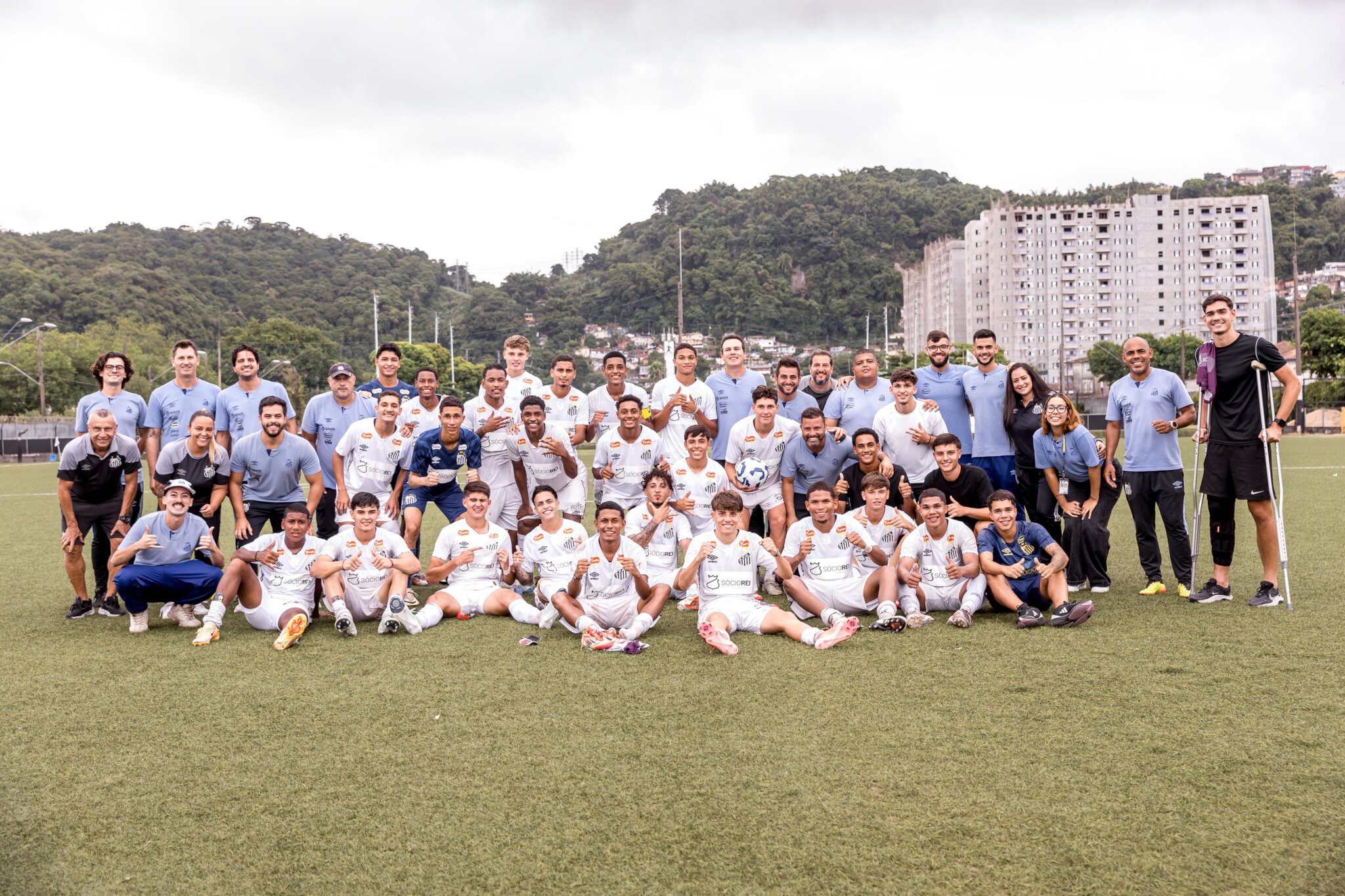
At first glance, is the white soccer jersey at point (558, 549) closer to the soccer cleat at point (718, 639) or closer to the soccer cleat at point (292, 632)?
the soccer cleat at point (718, 639)

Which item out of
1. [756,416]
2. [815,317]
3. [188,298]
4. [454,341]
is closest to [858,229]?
[815,317]

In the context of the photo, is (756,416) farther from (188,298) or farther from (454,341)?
(454,341)

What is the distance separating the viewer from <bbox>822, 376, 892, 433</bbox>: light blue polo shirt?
338 inches

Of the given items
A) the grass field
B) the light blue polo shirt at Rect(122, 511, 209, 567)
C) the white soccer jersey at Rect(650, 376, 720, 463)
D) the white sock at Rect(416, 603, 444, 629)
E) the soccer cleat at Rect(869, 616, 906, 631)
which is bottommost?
the grass field

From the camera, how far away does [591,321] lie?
11356 centimetres

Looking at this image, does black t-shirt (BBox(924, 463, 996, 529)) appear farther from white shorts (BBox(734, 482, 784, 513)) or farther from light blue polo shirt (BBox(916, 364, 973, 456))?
white shorts (BBox(734, 482, 784, 513))

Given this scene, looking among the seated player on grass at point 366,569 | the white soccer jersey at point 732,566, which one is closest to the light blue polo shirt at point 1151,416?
the white soccer jersey at point 732,566

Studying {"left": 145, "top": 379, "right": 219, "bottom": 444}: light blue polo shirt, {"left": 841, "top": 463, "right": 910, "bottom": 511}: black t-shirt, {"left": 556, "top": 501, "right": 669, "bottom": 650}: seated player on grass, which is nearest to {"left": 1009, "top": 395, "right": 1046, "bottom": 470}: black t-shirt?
{"left": 841, "top": 463, "right": 910, "bottom": 511}: black t-shirt

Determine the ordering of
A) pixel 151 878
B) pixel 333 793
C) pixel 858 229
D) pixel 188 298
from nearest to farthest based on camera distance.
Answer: pixel 151 878 < pixel 333 793 < pixel 188 298 < pixel 858 229

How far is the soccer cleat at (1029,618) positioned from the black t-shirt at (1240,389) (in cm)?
206

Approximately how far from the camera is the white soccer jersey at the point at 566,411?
898cm

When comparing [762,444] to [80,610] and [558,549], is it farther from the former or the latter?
[80,610]

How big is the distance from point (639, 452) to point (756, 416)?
1048mm

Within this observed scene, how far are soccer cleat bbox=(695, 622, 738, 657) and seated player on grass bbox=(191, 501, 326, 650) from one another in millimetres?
2814
